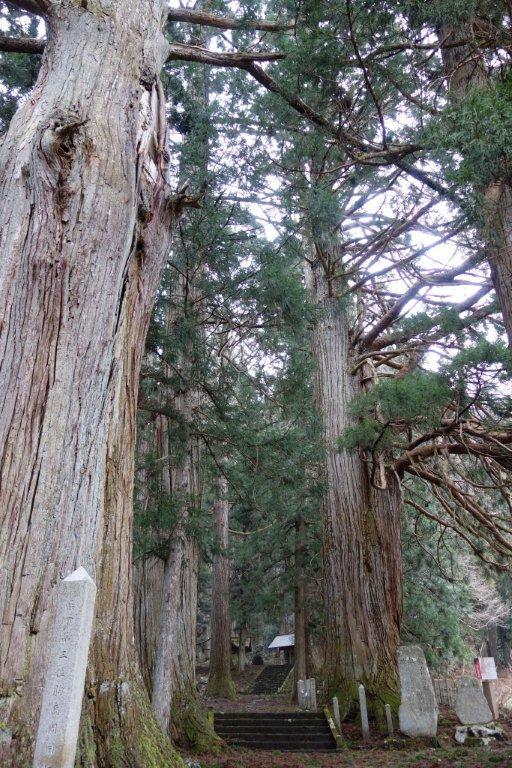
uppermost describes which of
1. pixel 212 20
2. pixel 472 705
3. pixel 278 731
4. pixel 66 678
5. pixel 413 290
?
pixel 212 20

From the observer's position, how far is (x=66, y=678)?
6.23ft

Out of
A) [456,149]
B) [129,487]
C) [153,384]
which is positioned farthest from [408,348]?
[129,487]

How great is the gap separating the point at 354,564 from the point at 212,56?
6751 mm

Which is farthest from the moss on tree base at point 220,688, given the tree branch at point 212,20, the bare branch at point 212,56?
the tree branch at point 212,20

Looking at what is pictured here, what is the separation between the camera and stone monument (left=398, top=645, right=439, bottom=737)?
7.26 meters

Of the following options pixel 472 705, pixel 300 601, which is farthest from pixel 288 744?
pixel 300 601

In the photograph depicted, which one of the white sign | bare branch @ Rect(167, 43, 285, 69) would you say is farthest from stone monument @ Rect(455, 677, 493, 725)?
bare branch @ Rect(167, 43, 285, 69)

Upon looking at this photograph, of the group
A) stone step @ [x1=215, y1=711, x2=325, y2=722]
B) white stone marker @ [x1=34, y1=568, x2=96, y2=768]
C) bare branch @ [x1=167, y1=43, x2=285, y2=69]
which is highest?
bare branch @ [x1=167, y1=43, x2=285, y2=69]

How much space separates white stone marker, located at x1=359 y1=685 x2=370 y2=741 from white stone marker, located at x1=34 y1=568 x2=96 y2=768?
6.75 meters

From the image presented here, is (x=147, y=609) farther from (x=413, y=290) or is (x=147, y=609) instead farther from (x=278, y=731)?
(x=413, y=290)

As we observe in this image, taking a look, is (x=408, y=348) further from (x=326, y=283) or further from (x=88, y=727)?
(x=88, y=727)

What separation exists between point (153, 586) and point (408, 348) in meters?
5.16

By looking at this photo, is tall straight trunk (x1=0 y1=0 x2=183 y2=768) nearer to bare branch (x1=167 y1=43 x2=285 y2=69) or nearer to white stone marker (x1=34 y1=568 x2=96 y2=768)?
white stone marker (x1=34 y1=568 x2=96 y2=768)

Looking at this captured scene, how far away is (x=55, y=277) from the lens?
3.10 metres
